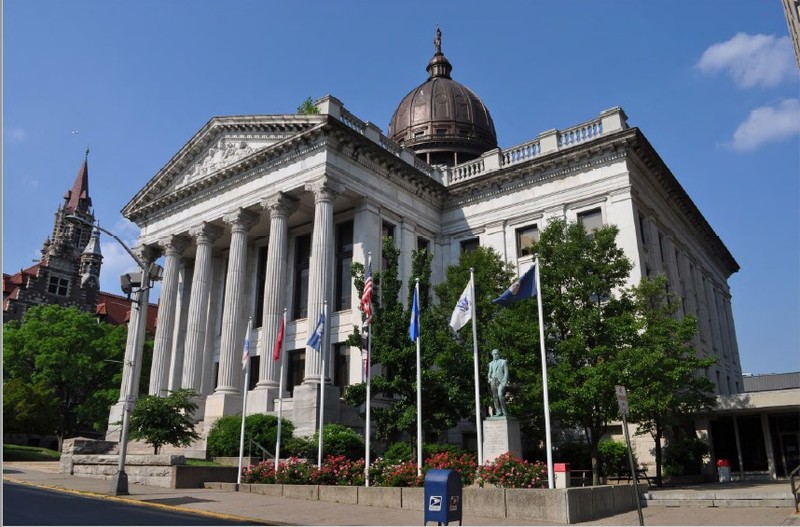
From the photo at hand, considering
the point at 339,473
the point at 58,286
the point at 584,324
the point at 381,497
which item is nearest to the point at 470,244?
the point at 584,324

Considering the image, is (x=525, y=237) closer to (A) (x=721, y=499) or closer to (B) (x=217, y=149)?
(B) (x=217, y=149)

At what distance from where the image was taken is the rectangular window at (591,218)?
34.0 meters

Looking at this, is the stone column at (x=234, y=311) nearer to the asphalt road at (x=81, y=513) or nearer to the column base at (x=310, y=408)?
the column base at (x=310, y=408)

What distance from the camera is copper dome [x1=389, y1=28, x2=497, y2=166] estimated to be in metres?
49.9

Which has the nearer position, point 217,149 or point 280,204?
point 280,204

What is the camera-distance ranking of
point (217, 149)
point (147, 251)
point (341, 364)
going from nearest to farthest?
point (341, 364)
point (217, 149)
point (147, 251)

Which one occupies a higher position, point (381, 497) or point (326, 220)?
point (326, 220)

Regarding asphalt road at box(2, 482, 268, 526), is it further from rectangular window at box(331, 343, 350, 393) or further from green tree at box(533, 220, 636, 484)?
rectangular window at box(331, 343, 350, 393)

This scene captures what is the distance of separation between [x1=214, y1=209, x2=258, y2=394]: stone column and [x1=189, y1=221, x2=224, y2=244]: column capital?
6.87 ft

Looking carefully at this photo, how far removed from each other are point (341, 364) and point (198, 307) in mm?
9561

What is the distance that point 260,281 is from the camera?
3997 cm

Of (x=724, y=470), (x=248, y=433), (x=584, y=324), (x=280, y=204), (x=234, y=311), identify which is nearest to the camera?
(x=584, y=324)

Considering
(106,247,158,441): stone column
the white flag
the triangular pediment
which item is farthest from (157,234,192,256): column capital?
the white flag

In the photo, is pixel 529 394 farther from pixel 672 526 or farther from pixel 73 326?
pixel 73 326
